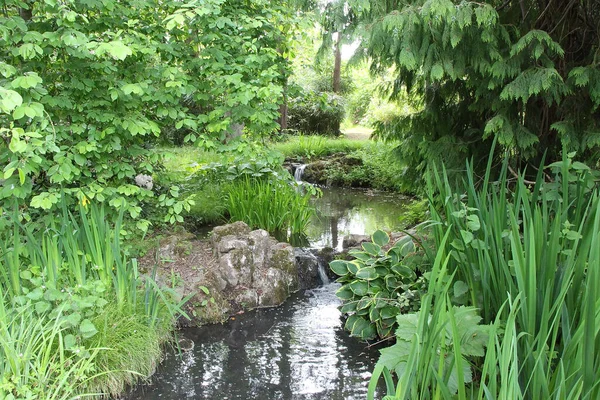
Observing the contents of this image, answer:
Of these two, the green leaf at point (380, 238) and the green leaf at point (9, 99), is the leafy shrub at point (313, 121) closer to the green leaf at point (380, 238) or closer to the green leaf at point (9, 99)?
the green leaf at point (380, 238)

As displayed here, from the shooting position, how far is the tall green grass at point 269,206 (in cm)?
540

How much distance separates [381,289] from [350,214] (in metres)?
4.15

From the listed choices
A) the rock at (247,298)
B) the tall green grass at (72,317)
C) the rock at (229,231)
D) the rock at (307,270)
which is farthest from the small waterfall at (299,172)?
the tall green grass at (72,317)

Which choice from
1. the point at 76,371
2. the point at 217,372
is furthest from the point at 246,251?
the point at 76,371

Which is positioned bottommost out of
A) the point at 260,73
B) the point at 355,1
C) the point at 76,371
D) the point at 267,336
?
the point at 267,336

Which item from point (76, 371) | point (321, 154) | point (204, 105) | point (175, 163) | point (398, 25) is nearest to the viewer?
point (76, 371)

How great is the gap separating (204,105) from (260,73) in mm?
601

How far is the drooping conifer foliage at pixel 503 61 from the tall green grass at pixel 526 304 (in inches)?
34.8

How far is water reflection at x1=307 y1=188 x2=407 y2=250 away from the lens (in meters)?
6.59

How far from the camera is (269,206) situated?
5.45 meters

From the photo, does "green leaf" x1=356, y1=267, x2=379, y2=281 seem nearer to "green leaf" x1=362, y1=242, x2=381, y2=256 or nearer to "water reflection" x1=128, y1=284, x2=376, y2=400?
"green leaf" x1=362, y1=242, x2=381, y2=256

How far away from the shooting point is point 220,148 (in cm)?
394

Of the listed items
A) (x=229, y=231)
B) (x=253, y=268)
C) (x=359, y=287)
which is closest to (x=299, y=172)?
(x=229, y=231)

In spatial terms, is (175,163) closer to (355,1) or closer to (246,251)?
(246,251)
